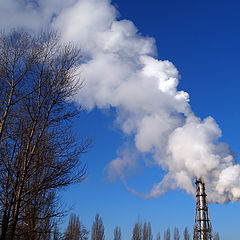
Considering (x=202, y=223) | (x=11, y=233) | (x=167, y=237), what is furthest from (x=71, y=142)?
(x=167, y=237)

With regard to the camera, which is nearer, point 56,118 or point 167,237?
point 56,118

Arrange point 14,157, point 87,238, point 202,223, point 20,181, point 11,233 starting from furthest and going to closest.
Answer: point 87,238 < point 202,223 < point 14,157 < point 20,181 < point 11,233

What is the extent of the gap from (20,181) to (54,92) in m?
2.36

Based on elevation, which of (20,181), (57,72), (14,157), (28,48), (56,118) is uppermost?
(28,48)

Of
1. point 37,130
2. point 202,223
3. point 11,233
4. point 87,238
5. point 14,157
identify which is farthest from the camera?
point 87,238

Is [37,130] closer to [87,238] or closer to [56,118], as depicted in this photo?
[56,118]

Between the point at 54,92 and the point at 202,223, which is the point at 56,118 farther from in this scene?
the point at 202,223

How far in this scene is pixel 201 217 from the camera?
2917 cm

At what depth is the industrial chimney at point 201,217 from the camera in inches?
1126

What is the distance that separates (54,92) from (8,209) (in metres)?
2.98

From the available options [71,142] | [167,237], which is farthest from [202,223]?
[167,237]

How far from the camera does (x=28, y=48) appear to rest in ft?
23.8

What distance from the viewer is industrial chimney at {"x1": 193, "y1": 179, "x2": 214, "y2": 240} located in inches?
1126

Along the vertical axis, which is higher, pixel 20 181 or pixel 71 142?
pixel 71 142
